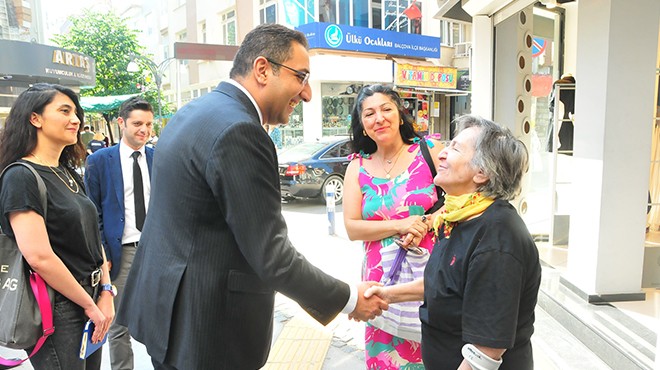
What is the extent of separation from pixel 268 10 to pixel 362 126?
2174 centimetres

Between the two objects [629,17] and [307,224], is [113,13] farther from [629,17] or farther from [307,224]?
[629,17]

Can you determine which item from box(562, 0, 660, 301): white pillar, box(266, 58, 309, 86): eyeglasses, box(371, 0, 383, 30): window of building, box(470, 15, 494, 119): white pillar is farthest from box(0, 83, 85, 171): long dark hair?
box(371, 0, 383, 30): window of building

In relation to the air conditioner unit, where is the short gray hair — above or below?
below

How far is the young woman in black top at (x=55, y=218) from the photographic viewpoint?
78.0 inches

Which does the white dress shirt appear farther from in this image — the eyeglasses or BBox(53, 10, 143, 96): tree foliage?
BBox(53, 10, 143, 96): tree foliage

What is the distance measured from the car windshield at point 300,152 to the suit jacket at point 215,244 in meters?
8.99

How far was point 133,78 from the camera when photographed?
28.9 meters

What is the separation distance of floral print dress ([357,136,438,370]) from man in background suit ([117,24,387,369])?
0.78 meters

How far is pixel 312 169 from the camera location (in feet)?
34.1

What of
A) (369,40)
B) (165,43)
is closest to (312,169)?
(369,40)

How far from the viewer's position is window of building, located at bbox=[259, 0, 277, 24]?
2207 cm

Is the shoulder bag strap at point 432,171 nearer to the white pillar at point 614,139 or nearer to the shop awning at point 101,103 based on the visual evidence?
the white pillar at point 614,139

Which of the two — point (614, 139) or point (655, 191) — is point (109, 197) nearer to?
point (614, 139)

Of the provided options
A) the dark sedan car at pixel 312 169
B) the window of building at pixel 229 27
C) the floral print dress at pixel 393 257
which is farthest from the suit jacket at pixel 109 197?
the window of building at pixel 229 27
